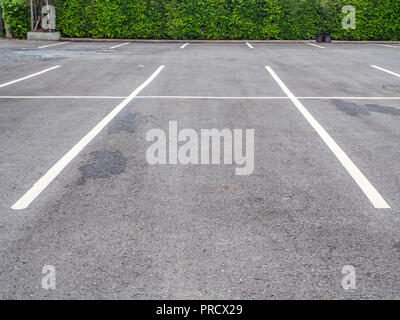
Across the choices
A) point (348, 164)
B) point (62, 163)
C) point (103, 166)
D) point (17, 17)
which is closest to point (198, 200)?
point (103, 166)

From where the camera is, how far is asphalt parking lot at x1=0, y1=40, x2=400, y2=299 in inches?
125

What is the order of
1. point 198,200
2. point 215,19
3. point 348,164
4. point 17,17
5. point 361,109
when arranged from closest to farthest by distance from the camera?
1. point 198,200
2. point 348,164
3. point 361,109
4. point 17,17
5. point 215,19

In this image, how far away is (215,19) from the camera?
88.7 feet

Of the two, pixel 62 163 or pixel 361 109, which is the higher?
pixel 361 109

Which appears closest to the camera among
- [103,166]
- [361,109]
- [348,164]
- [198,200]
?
[198,200]

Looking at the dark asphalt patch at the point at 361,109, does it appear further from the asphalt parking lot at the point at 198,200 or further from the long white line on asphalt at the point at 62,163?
the long white line on asphalt at the point at 62,163

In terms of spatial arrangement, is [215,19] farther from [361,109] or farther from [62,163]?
[62,163]

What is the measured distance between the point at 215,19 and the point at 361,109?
1999 centimetres

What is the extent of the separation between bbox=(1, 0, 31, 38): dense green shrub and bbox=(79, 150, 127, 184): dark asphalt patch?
2364 cm

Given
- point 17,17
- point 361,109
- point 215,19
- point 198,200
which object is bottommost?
point 198,200

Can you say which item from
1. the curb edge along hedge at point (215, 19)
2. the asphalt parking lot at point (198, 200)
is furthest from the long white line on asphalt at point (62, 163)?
the curb edge along hedge at point (215, 19)

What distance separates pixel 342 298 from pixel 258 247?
0.81 meters

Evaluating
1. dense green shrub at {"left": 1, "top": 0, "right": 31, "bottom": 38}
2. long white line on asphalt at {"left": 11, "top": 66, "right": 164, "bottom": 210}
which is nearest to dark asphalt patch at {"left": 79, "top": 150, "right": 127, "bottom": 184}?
long white line on asphalt at {"left": 11, "top": 66, "right": 164, "bottom": 210}

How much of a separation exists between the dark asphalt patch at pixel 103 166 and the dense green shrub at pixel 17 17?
23.6 m
